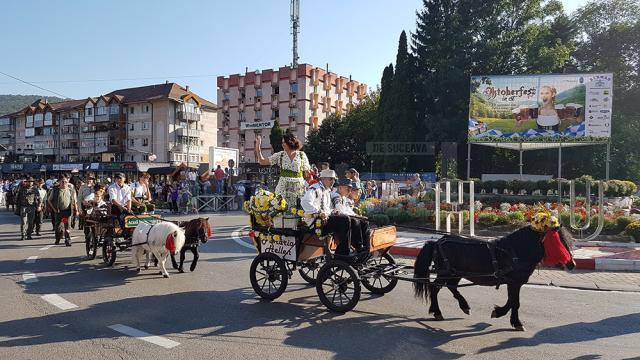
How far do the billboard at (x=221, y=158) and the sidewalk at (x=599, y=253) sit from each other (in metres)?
19.7

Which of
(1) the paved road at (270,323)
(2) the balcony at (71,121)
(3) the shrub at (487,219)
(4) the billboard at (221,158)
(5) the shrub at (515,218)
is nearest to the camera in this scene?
(1) the paved road at (270,323)

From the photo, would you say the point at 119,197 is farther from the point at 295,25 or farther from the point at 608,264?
the point at 295,25

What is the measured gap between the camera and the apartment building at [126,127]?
7631cm

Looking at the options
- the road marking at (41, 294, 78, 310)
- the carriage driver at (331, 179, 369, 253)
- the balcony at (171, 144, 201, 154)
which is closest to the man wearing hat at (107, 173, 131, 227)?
the road marking at (41, 294, 78, 310)

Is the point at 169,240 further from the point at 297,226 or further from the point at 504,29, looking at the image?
the point at 504,29

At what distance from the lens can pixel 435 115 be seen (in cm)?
4309

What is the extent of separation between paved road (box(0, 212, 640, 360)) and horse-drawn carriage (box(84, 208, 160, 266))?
1.07 meters

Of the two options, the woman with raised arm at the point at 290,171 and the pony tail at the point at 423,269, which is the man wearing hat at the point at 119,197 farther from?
the pony tail at the point at 423,269

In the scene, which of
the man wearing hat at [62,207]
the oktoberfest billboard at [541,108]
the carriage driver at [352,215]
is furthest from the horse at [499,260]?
the oktoberfest billboard at [541,108]

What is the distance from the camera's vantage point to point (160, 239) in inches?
354

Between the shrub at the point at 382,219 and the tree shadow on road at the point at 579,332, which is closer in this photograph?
the tree shadow on road at the point at 579,332

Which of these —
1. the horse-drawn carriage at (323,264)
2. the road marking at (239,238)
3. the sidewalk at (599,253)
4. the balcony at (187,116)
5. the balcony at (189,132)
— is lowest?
the road marking at (239,238)

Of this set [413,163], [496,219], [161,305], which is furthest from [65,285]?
[413,163]

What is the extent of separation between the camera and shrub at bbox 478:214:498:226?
578 inches
